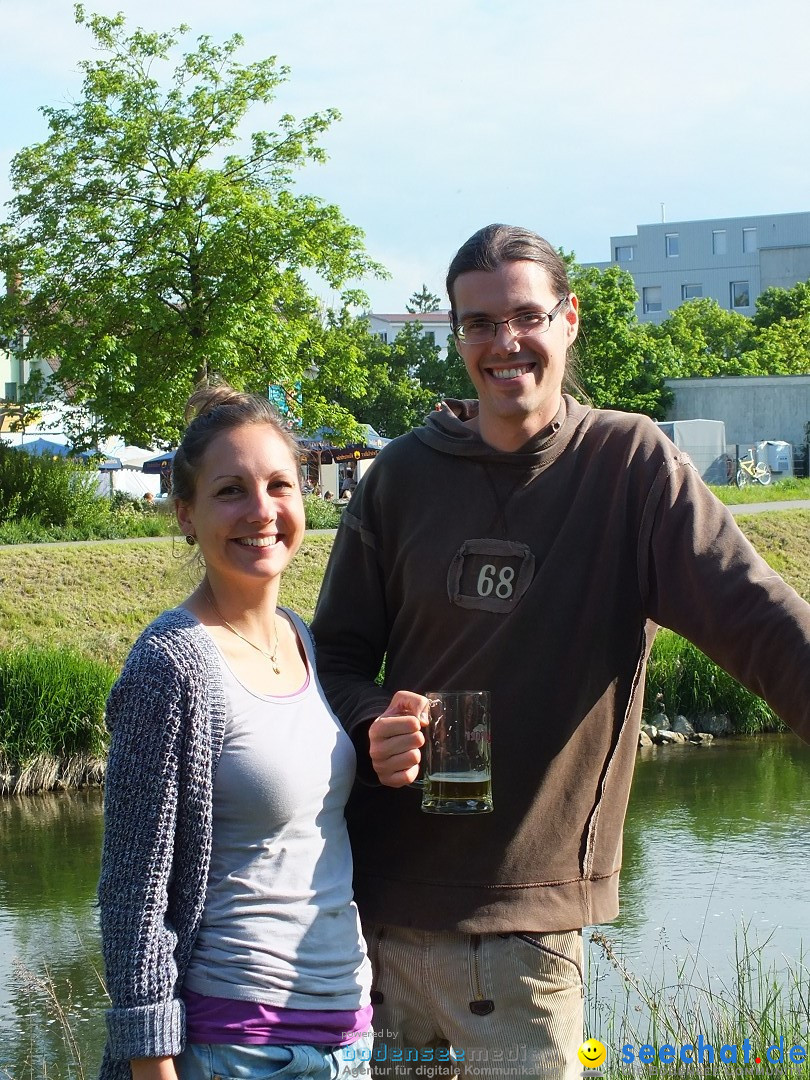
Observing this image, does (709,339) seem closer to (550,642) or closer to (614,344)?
(614,344)

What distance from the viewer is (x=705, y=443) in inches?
1694

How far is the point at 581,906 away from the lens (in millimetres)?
2688

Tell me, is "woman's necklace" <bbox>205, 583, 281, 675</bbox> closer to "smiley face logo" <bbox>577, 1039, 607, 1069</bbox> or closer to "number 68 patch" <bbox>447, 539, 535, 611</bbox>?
"number 68 patch" <bbox>447, 539, 535, 611</bbox>

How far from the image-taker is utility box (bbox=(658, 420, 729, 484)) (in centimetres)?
4091

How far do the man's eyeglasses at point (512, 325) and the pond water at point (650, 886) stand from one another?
3798 millimetres

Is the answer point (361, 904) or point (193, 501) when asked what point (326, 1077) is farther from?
point (193, 501)

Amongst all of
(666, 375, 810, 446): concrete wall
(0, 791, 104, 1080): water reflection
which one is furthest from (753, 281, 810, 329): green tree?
(0, 791, 104, 1080): water reflection

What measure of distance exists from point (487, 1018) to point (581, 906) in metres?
0.29

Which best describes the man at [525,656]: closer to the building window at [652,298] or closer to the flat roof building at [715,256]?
the flat roof building at [715,256]

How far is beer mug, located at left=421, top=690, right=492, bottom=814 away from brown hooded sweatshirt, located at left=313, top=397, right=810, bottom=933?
12 centimetres

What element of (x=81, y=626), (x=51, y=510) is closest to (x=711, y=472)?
(x=51, y=510)

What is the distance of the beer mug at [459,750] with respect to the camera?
2557mm

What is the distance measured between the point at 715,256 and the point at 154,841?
291 feet

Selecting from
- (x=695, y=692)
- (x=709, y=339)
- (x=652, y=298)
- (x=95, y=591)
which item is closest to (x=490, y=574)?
(x=695, y=692)
